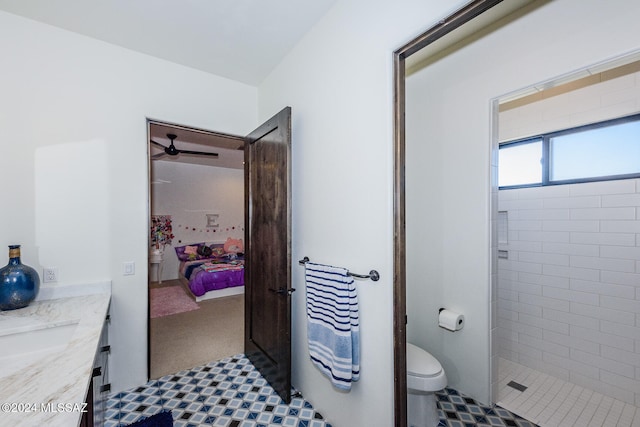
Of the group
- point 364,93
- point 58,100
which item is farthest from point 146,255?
point 364,93

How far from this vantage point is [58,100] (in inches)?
78.6

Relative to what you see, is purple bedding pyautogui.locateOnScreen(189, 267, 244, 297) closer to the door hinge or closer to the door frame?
the door hinge

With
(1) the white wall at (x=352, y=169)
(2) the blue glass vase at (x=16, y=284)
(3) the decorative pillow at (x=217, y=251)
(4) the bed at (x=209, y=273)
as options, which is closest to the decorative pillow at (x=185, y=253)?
(4) the bed at (x=209, y=273)

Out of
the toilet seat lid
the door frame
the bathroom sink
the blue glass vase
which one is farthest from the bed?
the door frame

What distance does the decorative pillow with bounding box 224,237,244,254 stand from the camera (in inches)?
249

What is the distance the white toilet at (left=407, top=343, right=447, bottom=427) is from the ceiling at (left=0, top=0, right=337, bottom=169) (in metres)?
2.40

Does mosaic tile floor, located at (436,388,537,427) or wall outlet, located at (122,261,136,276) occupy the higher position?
wall outlet, located at (122,261,136,276)

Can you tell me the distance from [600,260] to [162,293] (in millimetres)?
5957

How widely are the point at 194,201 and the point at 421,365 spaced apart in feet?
20.1

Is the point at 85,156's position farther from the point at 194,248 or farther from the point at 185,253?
the point at 194,248

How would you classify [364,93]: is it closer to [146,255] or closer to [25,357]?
[146,255]

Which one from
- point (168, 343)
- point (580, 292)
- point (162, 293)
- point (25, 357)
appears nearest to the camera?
point (25, 357)

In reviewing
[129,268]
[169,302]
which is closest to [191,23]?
[129,268]

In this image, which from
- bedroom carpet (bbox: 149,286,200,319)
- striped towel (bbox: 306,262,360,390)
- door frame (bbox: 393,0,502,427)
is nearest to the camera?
door frame (bbox: 393,0,502,427)
